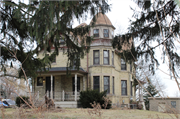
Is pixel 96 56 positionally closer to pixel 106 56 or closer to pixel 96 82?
pixel 106 56

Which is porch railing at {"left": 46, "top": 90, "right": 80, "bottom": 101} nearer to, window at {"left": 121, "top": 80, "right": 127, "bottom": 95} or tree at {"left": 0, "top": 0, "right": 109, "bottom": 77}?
window at {"left": 121, "top": 80, "right": 127, "bottom": 95}

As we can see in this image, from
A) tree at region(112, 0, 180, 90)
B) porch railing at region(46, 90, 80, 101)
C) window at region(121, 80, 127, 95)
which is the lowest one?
porch railing at region(46, 90, 80, 101)

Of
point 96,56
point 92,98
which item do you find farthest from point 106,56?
point 92,98

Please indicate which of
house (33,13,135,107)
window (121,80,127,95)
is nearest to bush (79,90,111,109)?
house (33,13,135,107)

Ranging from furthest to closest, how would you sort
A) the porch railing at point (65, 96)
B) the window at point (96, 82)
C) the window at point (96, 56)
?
the window at point (96, 56) < the window at point (96, 82) < the porch railing at point (65, 96)

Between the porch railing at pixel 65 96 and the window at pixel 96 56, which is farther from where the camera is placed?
the window at pixel 96 56

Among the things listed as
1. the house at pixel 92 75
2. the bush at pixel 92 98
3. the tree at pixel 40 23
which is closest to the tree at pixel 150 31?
the tree at pixel 40 23

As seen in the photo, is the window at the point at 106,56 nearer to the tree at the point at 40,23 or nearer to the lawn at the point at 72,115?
the tree at the point at 40,23

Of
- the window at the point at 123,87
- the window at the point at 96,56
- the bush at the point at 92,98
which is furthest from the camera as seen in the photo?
the window at the point at 123,87

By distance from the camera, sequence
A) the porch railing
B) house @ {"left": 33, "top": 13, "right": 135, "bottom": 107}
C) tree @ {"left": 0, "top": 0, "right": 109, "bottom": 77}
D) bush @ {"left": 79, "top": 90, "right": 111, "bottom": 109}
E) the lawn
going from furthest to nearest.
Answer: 1. house @ {"left": 33, "top": 13, "right": 135, "bottom": 107}
2. the porch railing
3. bush @ {"left": 79, "top": 90, "right": 111, "bottom": 109}
4. tree @ {"left": 0, "top": 0, "right": 109, "bottom": 77}
5. the lawn

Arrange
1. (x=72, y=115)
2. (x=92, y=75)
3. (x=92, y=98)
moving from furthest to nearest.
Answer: (x=92, y=75)
(x=92, y=98)
(x=72, y=115)

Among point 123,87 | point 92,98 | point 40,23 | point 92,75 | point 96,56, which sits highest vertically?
point 96,56

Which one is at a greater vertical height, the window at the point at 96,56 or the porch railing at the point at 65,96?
the window at the point at 96,56

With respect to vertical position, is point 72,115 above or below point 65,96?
above
